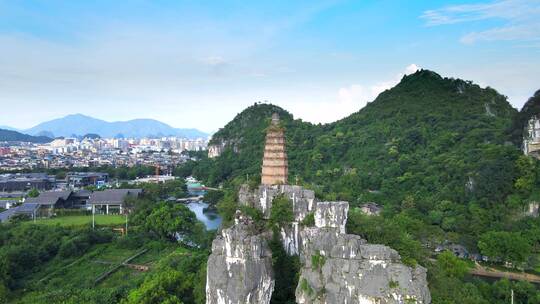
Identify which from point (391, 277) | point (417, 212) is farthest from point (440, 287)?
point (417, 212)

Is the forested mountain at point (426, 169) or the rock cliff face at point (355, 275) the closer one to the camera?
the rock cliff face at point (355, 275)

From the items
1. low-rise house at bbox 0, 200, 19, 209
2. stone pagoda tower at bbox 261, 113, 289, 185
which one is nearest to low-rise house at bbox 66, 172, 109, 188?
low-rise house at bbox 0, 200, 19, 209

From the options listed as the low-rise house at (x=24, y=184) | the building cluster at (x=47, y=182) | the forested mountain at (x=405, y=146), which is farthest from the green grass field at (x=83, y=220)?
the low-rise house at (x=24, y=184)

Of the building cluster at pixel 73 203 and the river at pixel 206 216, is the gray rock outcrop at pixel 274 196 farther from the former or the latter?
the building cluster at pixel 73 203

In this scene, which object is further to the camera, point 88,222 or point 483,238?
point 88,222

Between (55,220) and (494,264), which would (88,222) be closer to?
(55,220)

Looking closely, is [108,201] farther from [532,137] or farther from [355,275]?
[532,137]
